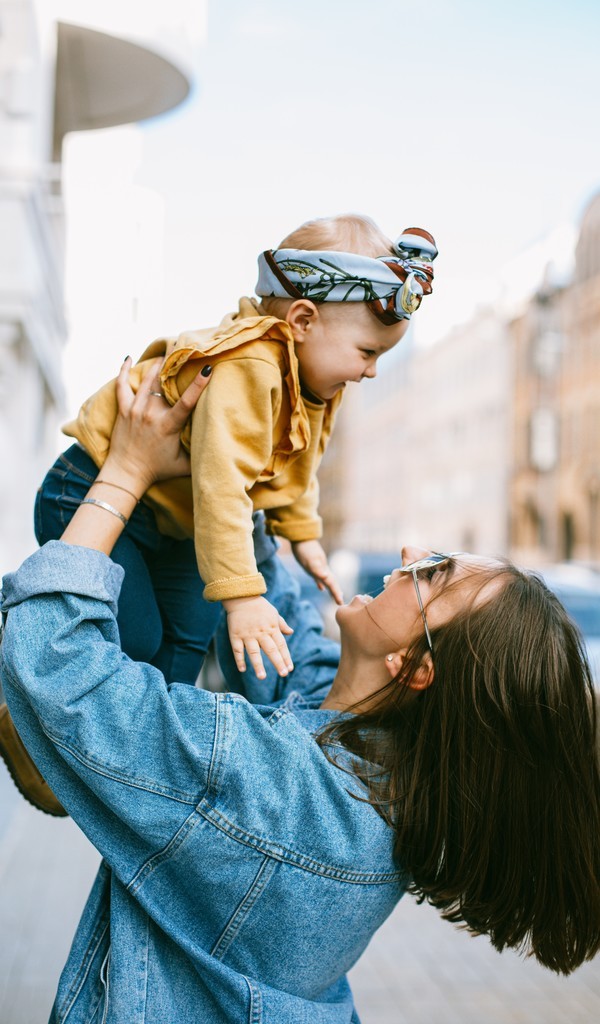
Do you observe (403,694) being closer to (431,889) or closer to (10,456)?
(431,889)

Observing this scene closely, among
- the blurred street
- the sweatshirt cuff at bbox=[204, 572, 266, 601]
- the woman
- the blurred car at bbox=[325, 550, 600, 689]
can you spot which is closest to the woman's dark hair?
the woman

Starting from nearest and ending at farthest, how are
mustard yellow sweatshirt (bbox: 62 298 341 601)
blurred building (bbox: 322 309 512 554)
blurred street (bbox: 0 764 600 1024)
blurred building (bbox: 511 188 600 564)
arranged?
mustard yellow sweatshirt (bbox: 62 298 341 601) → blurred street (bbox: 0 764 600 1024) → blurred building (bbox: 511 188 600 564) → blurred building (bbox: 322 309 512 554)

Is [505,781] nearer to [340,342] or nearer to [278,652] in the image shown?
[278,652]

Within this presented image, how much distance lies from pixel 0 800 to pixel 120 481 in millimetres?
4552

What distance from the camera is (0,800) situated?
5820 mm

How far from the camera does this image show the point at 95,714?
1.51 m

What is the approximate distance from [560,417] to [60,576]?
47.2 meters

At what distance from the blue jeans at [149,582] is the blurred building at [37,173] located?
4700 millimetres

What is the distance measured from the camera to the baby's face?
1986mm

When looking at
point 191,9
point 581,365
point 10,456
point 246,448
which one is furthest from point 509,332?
point 246,448

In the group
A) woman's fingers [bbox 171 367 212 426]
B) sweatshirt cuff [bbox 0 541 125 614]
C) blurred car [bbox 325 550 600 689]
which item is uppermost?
woman's fingers [bbox 171 367 212 426]

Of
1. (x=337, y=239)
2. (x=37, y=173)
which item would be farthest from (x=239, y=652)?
(x=37, y=173)

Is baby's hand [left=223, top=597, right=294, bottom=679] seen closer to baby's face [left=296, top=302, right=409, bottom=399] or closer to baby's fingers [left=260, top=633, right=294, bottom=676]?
baby's fingers [left=260, top=633, right=294, bottom=676]

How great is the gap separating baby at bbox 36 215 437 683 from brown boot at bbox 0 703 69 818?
27 cm
